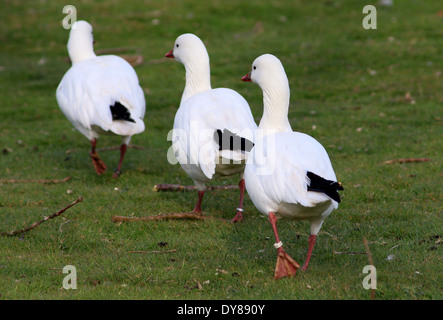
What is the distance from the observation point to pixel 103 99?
7844 millimetres

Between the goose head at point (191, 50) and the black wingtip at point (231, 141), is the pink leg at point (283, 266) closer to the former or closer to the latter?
the black wingtip at point (231, 141)

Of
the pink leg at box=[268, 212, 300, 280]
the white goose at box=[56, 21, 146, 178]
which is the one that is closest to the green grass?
the pink leg at box=[268, 212, 300, 280]

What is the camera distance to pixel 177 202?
7.25 meters

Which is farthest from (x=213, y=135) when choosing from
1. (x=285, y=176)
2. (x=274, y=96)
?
(x=285, y=176)

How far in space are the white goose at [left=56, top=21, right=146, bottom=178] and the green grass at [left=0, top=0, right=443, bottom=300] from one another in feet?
2.56

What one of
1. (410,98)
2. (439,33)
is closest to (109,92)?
(410,98)

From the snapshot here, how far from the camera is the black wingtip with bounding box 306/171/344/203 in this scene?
435 centimetres

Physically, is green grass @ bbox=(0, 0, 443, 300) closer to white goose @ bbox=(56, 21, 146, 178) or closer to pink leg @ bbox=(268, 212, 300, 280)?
pink leg @ bbox=(268, 212, 300, 280)

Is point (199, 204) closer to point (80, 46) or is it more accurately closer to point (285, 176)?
point (285, 176)

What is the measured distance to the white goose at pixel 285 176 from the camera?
4492 millimetres

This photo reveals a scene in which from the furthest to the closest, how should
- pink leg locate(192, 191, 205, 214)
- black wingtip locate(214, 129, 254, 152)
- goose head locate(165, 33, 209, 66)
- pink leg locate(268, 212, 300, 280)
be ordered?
1. goose head locate(165, 33, 209, 66)
2. pink leg locate(192, 191, 205, 214)
3. black wingtip locate(214, 129, 254, 152)
4. pink leg locate(268, 212, 300, 280)

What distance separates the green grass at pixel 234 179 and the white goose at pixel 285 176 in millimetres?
499
